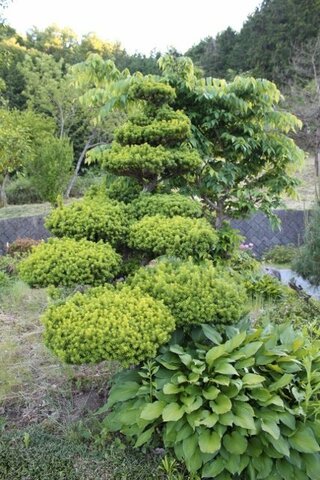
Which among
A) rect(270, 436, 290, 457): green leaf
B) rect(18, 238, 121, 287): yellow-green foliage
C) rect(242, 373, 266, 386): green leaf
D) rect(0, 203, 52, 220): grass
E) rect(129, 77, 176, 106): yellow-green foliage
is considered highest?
rect(129, 77, 176, 106): yellow-green foliage

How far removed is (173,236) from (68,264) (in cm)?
62

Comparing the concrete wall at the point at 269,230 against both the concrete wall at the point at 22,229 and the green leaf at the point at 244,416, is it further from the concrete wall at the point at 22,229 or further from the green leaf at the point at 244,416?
the green leaf at the point at 244,416

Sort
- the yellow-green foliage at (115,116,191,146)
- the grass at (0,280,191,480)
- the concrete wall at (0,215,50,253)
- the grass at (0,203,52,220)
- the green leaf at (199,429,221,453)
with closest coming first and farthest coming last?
the green leaf at (199,429,221,453), the grass at (0,280,191,480), the yellow-green foliage at (115,116,191,146), the concrete wall at (0,215,50,253), the grass at (0,203,52,220)

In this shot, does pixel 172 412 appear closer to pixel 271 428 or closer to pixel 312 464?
pixel 271 428

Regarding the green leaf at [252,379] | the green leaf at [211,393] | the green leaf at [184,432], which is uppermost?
the green leaf at [252,379]

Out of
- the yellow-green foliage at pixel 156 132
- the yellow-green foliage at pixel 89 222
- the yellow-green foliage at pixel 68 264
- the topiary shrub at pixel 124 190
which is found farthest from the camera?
the topiary shrub at pixel 124 190

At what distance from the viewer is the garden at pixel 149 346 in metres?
1.87

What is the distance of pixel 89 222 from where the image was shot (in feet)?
8.21

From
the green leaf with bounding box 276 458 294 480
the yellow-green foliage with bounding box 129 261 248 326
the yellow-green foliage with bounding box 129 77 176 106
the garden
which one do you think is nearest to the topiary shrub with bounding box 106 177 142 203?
the garden

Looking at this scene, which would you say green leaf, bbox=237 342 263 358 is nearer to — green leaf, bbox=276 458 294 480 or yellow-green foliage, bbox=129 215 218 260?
green leaf, bbox=276 458 294 480

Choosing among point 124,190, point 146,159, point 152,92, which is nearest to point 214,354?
point 146,159

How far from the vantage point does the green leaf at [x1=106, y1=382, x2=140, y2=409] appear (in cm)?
209

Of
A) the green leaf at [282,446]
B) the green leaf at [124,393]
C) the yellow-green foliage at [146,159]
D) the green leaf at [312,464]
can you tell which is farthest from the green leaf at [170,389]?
the yellow-green foliage at [146,159]

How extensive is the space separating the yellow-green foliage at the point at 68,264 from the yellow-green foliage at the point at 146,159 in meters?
0.61
